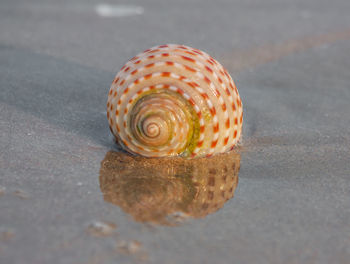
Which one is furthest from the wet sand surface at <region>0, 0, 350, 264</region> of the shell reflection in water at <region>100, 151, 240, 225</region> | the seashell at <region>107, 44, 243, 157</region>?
the seashell at <region>107, 44, 243, 157</region>

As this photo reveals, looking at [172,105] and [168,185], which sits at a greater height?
[172,105]

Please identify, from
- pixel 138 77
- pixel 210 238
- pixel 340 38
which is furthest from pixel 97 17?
pixel 210 238

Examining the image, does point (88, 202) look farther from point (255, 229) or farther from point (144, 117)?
point (255, 229)

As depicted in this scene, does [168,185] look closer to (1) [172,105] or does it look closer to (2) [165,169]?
(2) [165,169]

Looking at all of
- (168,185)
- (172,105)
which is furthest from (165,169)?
(172,105)

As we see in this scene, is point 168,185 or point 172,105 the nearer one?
point 168,185

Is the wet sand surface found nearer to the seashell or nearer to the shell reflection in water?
the shell reflection in water
